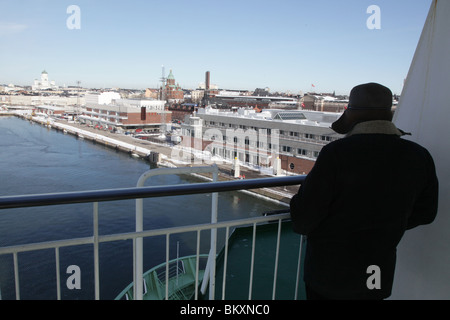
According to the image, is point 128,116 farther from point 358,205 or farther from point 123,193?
point 358,205

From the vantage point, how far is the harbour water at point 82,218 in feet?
17.0

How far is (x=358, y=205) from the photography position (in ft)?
1.81

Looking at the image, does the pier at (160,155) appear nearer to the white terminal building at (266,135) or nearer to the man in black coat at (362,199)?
the white terminal building at (266,135)

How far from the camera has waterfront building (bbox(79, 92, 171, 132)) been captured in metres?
24.4

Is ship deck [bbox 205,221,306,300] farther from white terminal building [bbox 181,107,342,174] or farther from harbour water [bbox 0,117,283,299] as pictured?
white terminal building [bbox 181,107,342,174]

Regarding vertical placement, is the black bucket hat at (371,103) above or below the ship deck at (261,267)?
above

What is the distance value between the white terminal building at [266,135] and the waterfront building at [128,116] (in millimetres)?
10778

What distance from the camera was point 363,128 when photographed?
0.57 meters

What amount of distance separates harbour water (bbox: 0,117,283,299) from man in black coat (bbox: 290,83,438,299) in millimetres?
2361

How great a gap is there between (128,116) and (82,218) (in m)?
17.5

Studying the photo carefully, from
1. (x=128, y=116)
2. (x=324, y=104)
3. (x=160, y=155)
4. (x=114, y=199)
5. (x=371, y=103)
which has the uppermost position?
(x=324, y=104)

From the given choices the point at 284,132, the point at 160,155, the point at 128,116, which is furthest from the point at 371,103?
the point at 128,116

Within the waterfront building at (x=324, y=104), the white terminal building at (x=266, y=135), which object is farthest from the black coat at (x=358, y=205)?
the waterfront building at (x=324, y=104)
